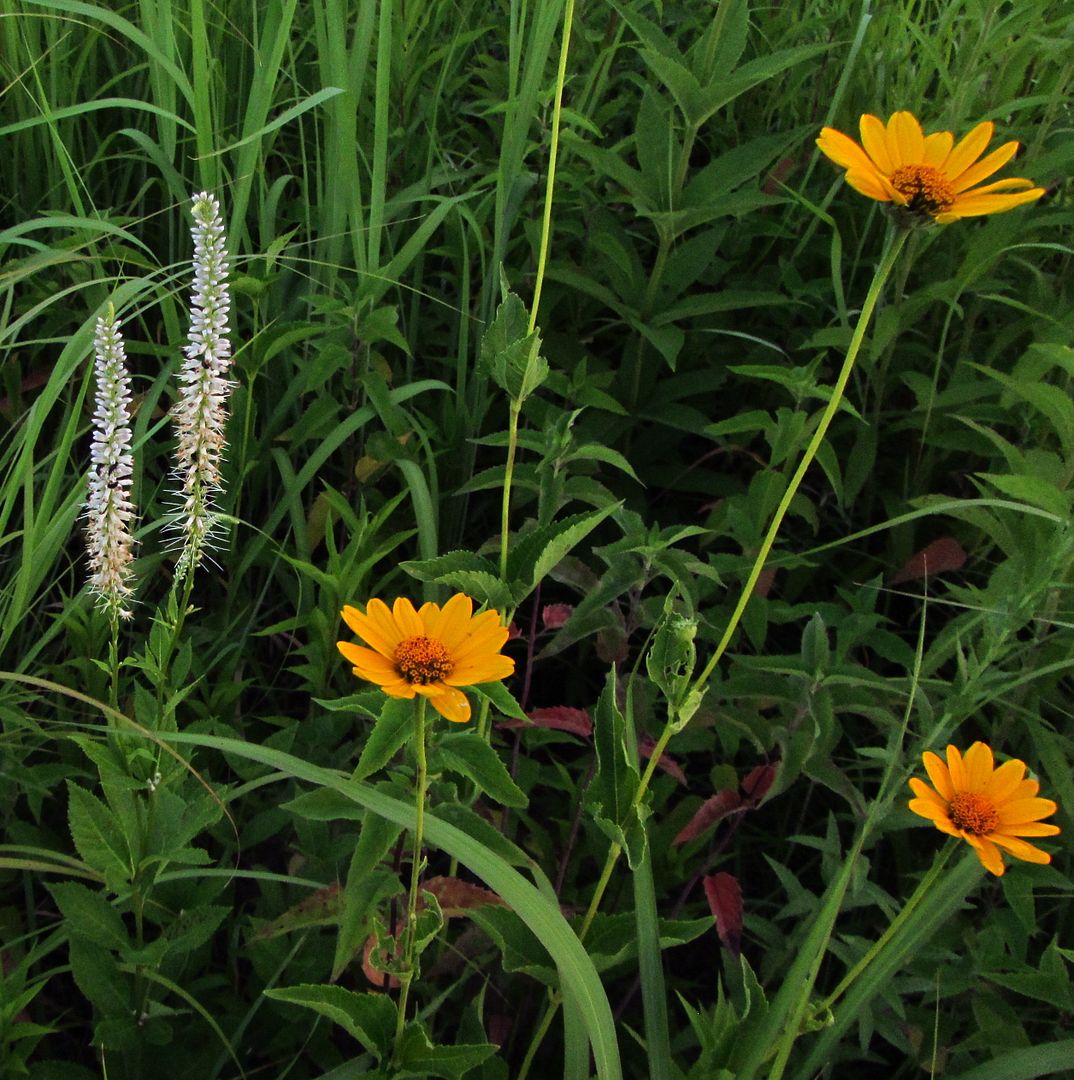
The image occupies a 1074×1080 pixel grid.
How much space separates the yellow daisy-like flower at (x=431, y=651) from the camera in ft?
2.31

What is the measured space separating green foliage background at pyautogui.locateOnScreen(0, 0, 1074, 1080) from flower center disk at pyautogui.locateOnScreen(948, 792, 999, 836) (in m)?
0.09

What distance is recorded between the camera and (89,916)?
3.15 ft

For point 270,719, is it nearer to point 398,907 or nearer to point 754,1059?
point 398,907

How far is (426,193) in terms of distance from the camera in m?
1.59

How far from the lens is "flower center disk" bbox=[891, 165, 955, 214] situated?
794 mm

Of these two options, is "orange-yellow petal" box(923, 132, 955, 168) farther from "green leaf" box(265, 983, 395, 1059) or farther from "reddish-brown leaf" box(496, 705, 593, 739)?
"green leaf" box(265, 983, 395, 1059)

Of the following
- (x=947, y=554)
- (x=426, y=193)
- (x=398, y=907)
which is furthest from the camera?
(x=426, y=193)

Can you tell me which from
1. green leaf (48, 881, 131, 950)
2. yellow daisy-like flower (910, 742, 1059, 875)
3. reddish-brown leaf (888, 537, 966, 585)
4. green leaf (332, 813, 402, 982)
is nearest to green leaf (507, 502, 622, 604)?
green leaf (332, 813, 402, 982)

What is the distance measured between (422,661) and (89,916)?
0.45m

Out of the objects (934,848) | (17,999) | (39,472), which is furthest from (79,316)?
(934,848)

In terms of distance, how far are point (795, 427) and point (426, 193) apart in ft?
2.18

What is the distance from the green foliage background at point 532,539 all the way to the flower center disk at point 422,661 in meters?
0.12

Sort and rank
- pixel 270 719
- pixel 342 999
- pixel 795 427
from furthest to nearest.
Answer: pixel 795 427
pixel 270 719
pixel 342 999

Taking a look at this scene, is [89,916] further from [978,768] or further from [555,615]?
[978,768]
